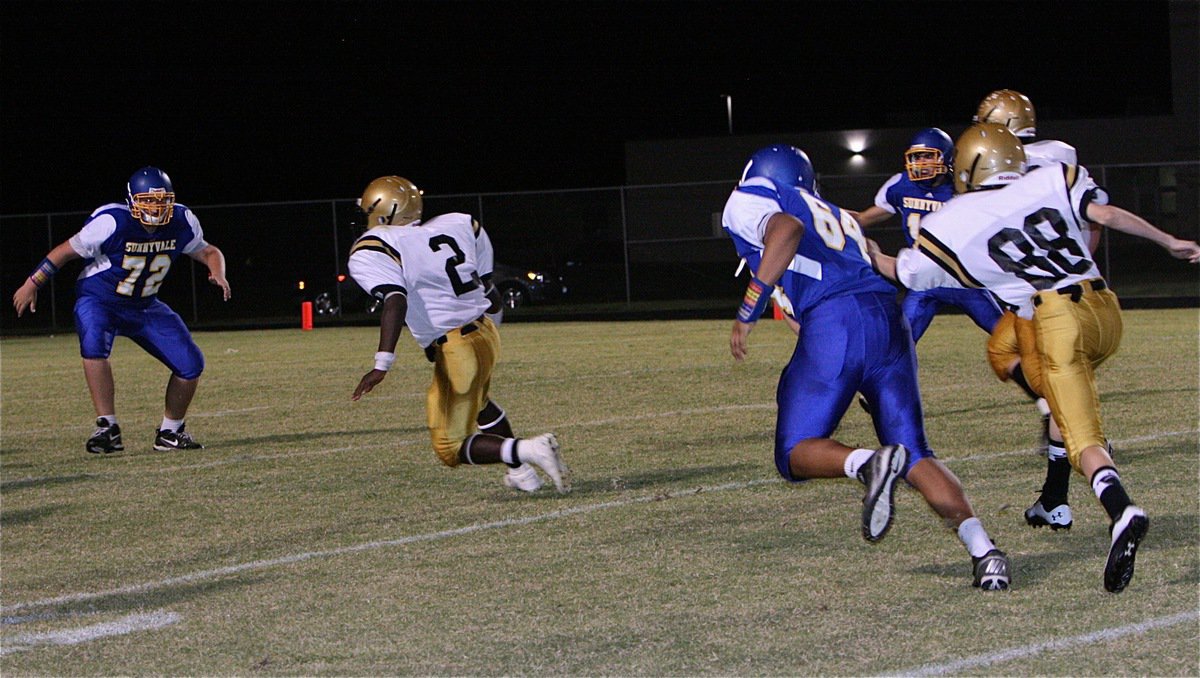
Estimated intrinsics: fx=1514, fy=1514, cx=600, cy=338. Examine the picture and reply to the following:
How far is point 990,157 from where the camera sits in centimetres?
543

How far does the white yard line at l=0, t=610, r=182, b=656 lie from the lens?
4965 millimetres

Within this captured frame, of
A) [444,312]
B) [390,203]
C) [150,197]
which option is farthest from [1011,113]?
[150,197]

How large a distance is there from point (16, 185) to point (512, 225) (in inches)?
774

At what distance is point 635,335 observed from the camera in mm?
19469

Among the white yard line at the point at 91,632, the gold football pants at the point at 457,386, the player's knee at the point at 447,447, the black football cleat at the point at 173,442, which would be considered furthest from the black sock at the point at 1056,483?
the black football cleat at the point at 173,442

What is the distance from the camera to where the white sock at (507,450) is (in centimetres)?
717

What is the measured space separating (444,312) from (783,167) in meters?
2.24

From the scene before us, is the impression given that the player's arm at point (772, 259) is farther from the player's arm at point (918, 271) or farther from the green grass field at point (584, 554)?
the green grass field at point (584, 554)

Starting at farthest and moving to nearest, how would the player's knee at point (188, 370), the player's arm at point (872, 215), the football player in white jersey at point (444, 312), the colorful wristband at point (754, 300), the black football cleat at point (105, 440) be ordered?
the player's knee at point (188, 370)
the black football cleat at point (105, 440)
the player's arm at point (872, 215)
the football player in white jersey at point (444, 312)
the colorful wristband at point (754, 300)

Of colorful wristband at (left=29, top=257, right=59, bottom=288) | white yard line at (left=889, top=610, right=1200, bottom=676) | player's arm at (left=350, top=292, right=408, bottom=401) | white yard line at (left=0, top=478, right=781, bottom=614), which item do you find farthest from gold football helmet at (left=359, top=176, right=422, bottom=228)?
white yard line at (left=889, top=610, right=1200, bottom=676)

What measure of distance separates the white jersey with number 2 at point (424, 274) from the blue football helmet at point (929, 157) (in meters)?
2.45

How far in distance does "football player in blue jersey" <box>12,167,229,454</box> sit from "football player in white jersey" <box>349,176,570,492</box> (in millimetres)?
3170

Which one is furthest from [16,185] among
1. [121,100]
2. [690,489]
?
[690,489]

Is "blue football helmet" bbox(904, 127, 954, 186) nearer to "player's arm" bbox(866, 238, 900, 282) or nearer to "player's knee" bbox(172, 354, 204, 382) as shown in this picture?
"player's arm" bbox(866, 238, 900, 282)
